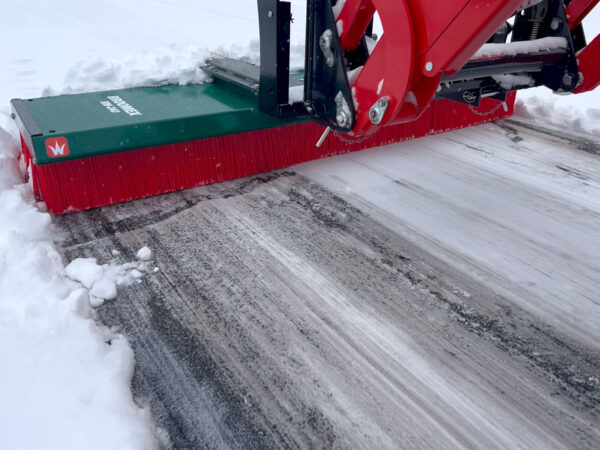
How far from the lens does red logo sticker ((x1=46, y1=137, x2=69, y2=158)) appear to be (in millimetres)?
2125

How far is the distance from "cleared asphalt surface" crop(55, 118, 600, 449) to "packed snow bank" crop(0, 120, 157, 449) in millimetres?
80

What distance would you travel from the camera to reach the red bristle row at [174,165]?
233cm

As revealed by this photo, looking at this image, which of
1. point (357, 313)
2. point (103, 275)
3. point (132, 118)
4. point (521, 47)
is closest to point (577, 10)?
point (521, 47)

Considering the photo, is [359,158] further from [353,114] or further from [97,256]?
[97,256]

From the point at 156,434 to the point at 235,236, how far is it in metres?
1.08

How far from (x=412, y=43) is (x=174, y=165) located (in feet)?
4.99

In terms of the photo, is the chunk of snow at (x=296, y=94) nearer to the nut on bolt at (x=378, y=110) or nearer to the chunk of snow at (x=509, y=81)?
the nut on bolt at (x=378, y=110)

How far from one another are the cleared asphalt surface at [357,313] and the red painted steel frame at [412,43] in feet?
2.31

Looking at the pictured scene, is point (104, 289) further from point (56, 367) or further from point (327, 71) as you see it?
point (327, 71)

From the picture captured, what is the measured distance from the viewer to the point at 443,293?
1.94 m

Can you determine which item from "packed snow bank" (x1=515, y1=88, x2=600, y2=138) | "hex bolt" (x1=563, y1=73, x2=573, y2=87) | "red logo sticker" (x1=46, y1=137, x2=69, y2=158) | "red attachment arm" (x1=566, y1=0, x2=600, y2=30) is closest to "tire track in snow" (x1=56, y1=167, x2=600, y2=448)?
"red logo sticker" (x1=46, y1=137, x2=69, y2=158)

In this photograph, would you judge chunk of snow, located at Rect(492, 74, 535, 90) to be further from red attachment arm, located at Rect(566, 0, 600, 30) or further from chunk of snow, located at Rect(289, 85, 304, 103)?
chunk of snow, located at Rect(289, 85, 304, 103)

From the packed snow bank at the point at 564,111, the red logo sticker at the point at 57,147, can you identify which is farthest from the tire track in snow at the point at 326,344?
the packed snow bank at the point at 564,111

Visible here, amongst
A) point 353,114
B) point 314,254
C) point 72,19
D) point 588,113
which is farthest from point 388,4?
point 72,19
